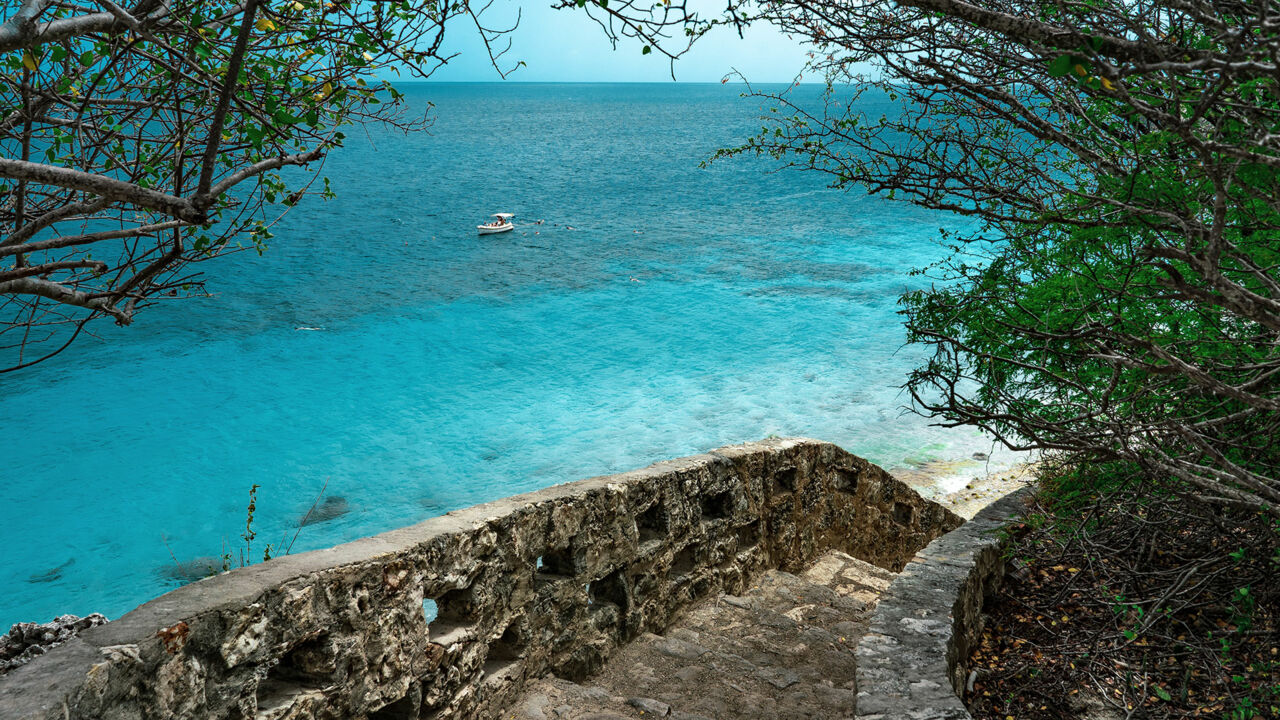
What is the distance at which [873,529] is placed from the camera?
935 centimetres

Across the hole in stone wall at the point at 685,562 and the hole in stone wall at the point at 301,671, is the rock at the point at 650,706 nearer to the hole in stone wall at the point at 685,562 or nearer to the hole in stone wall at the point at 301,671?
the hole in stone wall at the point at 685,562

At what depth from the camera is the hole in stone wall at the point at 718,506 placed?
7004 millimetres

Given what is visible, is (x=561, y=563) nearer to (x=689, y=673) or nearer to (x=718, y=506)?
(x=689, y=673)

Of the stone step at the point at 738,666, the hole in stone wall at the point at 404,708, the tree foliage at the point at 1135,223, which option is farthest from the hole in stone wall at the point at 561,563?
the tree foliage at the point at 1135,223

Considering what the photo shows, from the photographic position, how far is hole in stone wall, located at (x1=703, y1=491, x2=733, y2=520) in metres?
7.00

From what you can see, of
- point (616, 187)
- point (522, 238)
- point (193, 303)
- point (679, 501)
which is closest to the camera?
point (679, 501)

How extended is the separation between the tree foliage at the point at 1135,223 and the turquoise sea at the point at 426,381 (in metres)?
4.65

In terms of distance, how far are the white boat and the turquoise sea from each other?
1.86ft

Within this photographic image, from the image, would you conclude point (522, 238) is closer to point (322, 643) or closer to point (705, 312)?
point (705, 312)

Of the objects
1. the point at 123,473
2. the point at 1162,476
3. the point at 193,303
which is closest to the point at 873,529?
the point at 1162,476

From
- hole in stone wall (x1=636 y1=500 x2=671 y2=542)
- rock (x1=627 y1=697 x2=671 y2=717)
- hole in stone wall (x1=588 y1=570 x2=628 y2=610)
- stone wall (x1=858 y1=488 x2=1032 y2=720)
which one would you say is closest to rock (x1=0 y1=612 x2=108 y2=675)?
rock (x1=627 y1=697 x2=671 y2=717)

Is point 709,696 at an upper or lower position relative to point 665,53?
lower

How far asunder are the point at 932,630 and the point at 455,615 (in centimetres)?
265

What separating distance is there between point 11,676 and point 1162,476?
15.2ft
